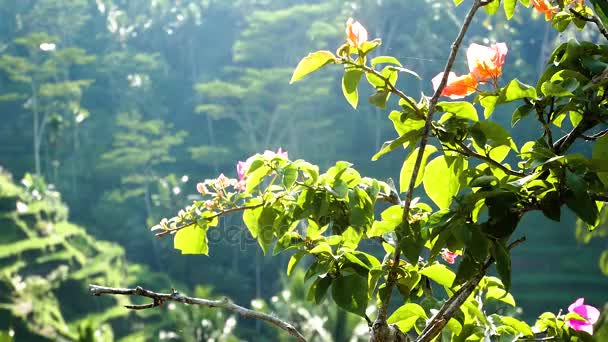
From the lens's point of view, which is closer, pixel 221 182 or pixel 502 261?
pixel 502 261

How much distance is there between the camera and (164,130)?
10.8m

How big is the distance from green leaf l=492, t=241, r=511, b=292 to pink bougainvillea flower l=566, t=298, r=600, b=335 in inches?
4.7

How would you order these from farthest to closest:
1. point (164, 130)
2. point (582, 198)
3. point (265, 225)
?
point (164, 130)
point (265, 225)
point (582, 198)

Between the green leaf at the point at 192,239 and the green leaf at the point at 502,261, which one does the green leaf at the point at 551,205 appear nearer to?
the green leaf at the point at 502,261

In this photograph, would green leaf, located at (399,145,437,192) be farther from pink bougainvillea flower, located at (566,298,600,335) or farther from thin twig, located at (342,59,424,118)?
pink bougainvillea flower, located at (566,298,600,335)

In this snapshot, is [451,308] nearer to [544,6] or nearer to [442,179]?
[442,179]

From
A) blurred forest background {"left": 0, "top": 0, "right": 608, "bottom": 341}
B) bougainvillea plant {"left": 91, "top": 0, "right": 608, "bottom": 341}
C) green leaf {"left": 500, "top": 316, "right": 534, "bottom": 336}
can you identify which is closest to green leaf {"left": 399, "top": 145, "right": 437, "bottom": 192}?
bougainvillea plant {"left": 91, "top": 0, "right": 608, "bottom": 341}

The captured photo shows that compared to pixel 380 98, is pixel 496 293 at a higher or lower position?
lower

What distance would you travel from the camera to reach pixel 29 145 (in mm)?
10836

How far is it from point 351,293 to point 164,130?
10.6 m

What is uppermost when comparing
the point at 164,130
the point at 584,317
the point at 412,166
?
the point at 412,166

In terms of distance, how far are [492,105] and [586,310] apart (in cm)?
15

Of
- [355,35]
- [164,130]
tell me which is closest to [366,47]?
[355,35]

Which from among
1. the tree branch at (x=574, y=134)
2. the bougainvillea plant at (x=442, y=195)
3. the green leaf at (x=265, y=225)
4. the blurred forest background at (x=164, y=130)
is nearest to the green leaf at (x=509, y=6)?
the bougainvillea plant at (x=442, y=195)
